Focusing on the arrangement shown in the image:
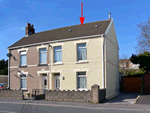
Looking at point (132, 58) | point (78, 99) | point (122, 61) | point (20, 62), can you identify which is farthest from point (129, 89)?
point (122, 61)

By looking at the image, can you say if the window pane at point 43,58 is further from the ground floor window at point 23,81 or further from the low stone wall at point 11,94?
the low stone wall at point 11,94

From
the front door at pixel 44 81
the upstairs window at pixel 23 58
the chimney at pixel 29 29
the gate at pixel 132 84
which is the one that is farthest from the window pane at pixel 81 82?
the chimney at pixel 29 29

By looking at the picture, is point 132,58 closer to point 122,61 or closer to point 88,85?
point 88,85

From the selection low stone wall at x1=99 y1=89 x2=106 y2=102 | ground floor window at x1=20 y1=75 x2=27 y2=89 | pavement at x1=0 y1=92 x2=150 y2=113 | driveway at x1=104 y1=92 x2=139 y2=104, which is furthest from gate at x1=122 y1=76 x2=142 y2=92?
ground floor window at x1=20 y1=75 x2=27 y2=89

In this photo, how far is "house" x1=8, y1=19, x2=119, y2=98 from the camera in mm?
16797

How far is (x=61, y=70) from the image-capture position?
60.6 ft

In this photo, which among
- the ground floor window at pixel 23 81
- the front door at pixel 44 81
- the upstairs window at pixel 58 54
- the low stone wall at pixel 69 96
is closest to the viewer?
the low stone wall at pixel 69 96

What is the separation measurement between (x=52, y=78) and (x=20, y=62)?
202 inches

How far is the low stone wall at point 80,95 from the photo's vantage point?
1427 centimetres

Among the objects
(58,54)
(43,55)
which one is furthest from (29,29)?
(58,54)

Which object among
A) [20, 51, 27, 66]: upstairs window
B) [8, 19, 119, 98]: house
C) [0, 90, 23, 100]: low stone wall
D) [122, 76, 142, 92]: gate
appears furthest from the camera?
[122, 76, 142, 92]: gate

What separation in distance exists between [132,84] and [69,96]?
12.4 metres

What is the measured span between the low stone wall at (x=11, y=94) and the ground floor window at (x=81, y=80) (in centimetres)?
583

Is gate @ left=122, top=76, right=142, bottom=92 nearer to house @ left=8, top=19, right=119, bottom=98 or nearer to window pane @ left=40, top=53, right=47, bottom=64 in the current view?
house @ left=8, top=19, right=119, bottom=98
